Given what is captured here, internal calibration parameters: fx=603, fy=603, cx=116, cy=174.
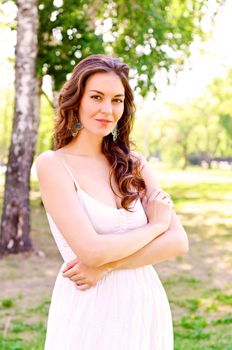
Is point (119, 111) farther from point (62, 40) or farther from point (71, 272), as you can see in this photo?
point (62, 40)

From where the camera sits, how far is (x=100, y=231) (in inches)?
95.5

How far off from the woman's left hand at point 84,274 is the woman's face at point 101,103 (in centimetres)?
55

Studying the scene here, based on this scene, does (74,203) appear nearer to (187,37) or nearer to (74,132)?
(74,132)

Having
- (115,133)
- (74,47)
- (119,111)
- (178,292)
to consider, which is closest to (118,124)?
(115,133)

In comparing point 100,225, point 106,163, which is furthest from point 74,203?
point 106,163

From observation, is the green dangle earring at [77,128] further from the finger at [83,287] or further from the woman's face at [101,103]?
the finger at [83,287]

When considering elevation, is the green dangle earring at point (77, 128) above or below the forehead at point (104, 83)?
below

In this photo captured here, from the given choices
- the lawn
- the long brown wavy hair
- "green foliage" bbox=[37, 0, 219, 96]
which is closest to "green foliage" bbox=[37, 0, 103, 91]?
"green foliage" bbox=[37, 0, 219, 96]

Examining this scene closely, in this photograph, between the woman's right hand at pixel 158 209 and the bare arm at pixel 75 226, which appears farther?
the woman's right hand at pixel 158 209

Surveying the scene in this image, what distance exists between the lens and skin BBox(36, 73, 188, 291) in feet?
7.83

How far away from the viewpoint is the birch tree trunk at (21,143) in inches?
409

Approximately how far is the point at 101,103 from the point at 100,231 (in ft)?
1.69

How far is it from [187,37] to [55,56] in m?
4.32

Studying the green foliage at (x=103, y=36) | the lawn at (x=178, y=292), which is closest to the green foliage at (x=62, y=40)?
the green foliage at (x=103, y=36)
